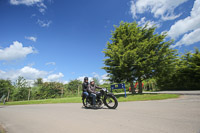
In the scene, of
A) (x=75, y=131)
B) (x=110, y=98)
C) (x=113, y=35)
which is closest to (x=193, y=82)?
(x=113, y=35)

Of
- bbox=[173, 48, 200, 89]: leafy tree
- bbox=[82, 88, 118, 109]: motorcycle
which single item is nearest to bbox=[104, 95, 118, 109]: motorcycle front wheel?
bbox=[82, 88, 118, 109]: motorcycle

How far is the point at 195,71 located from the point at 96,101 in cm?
1945

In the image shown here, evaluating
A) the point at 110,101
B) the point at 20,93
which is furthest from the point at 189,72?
the point at 20,93

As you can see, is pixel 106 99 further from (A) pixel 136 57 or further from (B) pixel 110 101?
(A) pixel 136 57

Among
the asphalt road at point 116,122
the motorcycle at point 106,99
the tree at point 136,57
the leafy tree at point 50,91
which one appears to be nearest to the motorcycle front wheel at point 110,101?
the motorcycle at point 106,99

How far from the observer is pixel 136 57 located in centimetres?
1148

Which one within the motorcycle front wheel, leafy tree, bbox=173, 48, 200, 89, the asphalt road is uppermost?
leafy tree, bbox=173, 48, 200, 89

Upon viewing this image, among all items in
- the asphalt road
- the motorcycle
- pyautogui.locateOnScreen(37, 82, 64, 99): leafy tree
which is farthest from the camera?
pyautogui.locateOnScreen(37, 82, 64, 99): leafy tree

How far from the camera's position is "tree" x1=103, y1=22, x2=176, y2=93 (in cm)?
1136

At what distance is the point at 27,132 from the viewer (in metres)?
2.65

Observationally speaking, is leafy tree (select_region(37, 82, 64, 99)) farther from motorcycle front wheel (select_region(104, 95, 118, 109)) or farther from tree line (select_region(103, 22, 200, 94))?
motorcycle front wheel (select_region(104, 95, 118, 109))

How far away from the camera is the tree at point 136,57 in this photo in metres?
11.4

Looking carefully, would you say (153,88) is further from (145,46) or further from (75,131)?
(75,131)

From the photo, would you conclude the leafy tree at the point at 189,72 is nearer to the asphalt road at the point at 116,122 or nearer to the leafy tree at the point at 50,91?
the asphalt road at the point at 116,122
